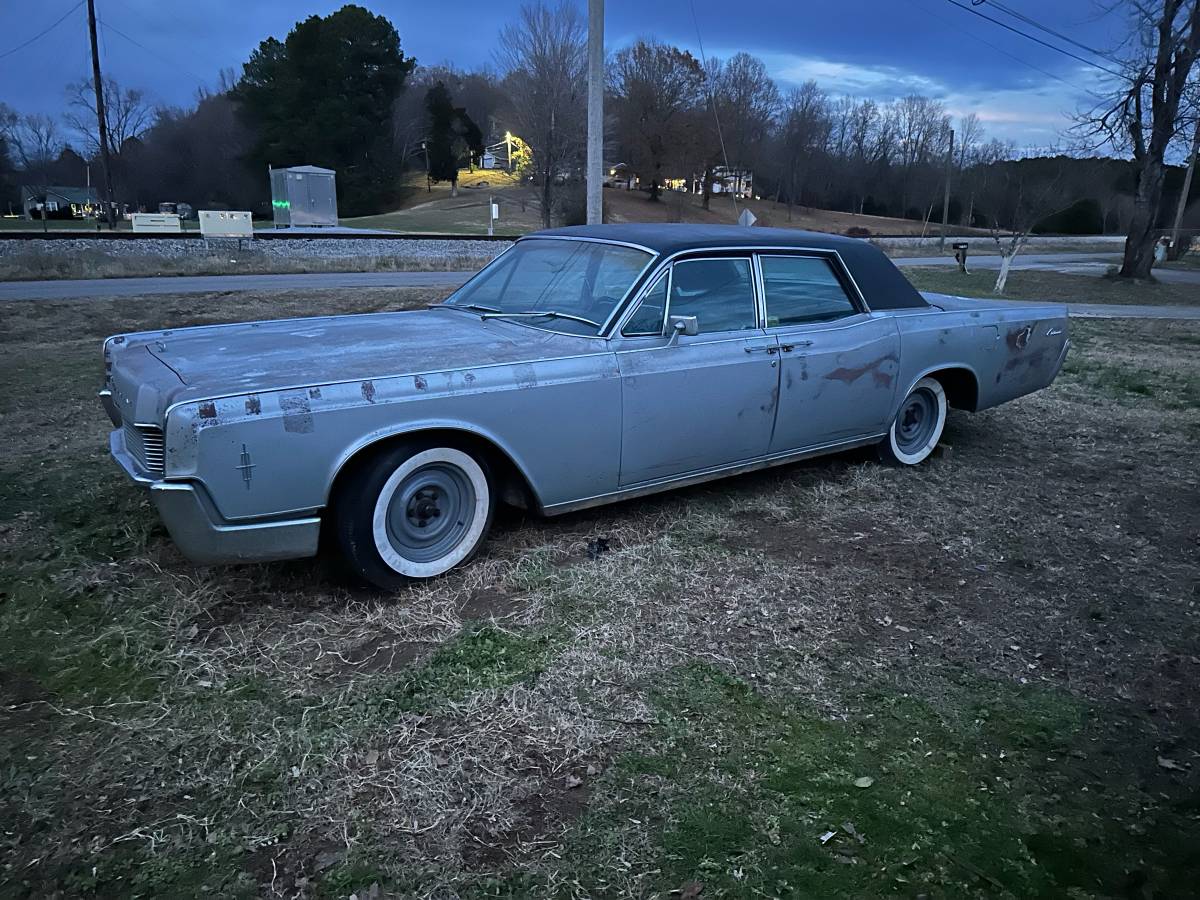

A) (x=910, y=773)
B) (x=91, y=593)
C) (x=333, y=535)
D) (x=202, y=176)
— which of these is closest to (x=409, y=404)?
(x=333, y=535)

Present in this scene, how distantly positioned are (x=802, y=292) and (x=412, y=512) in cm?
269

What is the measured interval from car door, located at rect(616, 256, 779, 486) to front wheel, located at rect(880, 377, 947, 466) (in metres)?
1.40

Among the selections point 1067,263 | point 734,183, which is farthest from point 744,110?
point 1067,263

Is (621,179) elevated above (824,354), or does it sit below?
above

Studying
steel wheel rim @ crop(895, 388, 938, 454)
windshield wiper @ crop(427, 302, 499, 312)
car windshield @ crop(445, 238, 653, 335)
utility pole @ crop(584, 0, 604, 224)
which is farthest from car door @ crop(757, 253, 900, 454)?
utility pole @ crop(584, 0, 604, 224)

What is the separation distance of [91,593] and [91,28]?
1568 inches

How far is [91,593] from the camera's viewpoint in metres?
3.57

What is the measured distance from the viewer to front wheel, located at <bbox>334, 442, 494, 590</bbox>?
3.41 meters

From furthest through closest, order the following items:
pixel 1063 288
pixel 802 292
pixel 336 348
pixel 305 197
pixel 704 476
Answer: pixel 305 197, pixel 1063 288, pixel 802 292, pixel 704 476, pixel 336 348

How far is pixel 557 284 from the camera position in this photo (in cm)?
451

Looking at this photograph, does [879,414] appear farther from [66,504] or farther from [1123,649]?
[66,504]

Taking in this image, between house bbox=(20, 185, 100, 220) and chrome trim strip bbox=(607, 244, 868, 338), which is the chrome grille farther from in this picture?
house bbox=(20, 185, 100, 220)

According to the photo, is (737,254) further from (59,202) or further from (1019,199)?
(59,202)

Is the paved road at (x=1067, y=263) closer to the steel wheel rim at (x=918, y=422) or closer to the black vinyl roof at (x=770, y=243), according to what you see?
the steel wheel rim at (x=918, y=422)
